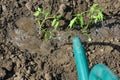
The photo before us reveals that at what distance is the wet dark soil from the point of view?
82.6 inches

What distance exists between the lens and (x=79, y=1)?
244cm

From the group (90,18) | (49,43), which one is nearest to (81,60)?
(49,43)

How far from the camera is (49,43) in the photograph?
226 cm

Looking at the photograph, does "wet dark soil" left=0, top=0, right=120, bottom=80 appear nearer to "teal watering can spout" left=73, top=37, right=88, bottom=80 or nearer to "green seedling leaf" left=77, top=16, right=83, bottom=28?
"green seedling leaf" left=77, top=16, right=83, bottom=28

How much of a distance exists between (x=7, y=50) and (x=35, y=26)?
0.33m

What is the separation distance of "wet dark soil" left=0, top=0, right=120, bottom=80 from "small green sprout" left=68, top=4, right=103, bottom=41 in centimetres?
4

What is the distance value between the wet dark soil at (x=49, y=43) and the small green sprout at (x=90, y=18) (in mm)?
44

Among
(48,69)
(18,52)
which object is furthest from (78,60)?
(18,52)

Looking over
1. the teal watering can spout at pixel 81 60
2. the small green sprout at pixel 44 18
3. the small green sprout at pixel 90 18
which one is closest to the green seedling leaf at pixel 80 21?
the small green sprout at pixel 90 18

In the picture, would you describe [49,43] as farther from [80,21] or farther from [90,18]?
[90,18]

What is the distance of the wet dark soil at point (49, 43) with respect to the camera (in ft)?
6.88

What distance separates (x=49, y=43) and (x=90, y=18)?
1.33 ft

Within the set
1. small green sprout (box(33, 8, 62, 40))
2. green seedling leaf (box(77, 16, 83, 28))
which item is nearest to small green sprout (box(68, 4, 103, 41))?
green seedling leaf (box(77, 16, 83, 28))

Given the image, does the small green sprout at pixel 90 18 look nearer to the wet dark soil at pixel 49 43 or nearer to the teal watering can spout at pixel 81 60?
the wet dark soil at pixel 49 43
